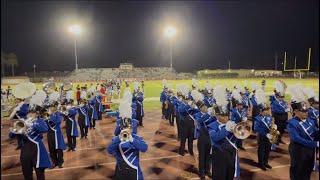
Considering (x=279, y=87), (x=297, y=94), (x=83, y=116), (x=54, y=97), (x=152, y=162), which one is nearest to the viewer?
(x=297, y=94)

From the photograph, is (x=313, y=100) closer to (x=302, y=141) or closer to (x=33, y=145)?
(x=302, y=141)

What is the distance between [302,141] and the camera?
4.33m

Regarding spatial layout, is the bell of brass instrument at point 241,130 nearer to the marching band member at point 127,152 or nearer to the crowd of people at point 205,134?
Result: the crowd of people at point 205,134

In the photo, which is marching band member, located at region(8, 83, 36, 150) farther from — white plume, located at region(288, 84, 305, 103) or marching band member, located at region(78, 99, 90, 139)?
white plume, located at region(288, 84, 305, 103)

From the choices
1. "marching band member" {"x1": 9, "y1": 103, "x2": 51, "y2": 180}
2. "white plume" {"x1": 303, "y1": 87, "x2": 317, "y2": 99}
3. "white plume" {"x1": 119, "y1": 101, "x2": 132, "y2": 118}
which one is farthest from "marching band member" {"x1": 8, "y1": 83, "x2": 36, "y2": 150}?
"white plume" {"x1": 303, "y1": 87, "x2": 317, "y2": 99}

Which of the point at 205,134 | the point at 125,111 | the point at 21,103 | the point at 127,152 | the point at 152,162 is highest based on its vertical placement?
the point at 125,111

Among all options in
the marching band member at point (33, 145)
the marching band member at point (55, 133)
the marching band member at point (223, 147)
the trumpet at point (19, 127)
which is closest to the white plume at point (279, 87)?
the marching band member at point (223, 147)

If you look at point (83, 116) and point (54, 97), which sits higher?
point (54, 97)

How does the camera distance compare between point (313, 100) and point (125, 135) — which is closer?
point (125, 135)

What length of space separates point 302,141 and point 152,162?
12.1ft

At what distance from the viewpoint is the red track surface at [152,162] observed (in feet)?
19.9

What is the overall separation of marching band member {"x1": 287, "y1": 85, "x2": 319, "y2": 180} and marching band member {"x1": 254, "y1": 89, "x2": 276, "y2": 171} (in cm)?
93

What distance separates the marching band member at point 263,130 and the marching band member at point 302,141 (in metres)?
0.93

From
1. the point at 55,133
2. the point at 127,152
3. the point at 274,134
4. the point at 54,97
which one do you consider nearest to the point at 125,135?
the point at 127,152
